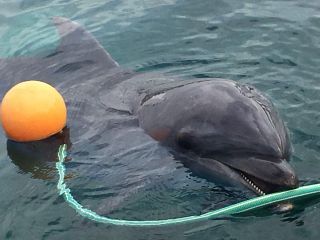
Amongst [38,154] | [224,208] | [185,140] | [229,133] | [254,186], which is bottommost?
[38,154]

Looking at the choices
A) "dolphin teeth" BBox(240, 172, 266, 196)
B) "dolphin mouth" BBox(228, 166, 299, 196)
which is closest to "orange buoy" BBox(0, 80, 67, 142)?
"dolphin mouth" BBox(228, 166, 299, 196)

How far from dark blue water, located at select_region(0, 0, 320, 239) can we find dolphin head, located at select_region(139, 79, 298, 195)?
232mm

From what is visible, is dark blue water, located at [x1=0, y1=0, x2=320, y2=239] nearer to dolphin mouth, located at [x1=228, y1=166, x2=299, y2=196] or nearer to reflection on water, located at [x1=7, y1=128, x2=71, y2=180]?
reflection on water, located at [x1=7, y1=128, x2=71, y2=180]

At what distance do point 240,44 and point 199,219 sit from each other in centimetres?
476

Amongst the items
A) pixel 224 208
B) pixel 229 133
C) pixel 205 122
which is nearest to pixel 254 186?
pixel 224 208

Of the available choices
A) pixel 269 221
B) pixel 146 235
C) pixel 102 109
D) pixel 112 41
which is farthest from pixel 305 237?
pixel 112 41

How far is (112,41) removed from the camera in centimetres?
1066

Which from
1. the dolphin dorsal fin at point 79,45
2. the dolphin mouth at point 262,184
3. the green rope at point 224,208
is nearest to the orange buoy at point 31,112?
the green rope at point 224,208

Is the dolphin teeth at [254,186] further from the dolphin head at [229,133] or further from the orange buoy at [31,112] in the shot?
the orange buoy at [31,112]

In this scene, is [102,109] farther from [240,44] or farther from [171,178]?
[240,44]

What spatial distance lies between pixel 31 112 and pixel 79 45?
285cm

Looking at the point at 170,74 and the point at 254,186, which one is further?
the point at 170,74

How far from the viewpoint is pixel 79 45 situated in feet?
30.9

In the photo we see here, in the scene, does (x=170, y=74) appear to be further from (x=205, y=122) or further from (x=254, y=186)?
(x=254, y=186)
